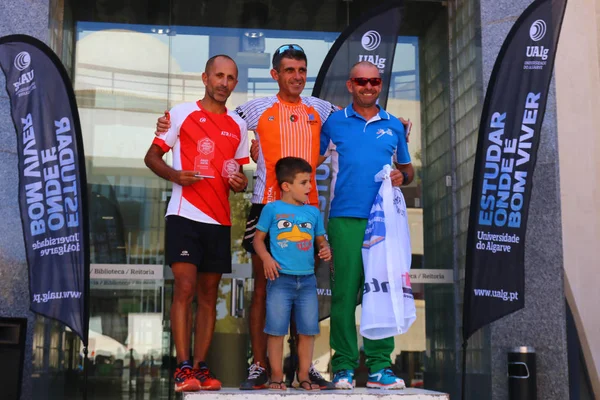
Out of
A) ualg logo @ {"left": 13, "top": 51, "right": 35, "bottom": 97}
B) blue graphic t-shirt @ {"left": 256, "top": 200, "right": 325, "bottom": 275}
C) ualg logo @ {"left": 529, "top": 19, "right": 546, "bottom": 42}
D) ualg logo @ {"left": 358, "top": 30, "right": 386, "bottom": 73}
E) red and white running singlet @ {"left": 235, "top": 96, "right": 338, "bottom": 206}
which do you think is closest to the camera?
blue graphic t-shirt @ {"left": 256, "top": 200, "right": 325, "bottom": 275}

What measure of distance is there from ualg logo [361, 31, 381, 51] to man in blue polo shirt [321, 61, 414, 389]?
2.17m

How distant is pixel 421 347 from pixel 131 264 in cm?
293

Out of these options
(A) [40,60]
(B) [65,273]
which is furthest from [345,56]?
(B) [65,273]

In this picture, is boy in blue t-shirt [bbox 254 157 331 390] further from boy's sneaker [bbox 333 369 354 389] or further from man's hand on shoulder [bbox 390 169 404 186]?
man's hand on shoulder [bbox 390 169 404 186]

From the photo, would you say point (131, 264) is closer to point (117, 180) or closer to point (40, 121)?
point (117, 180)

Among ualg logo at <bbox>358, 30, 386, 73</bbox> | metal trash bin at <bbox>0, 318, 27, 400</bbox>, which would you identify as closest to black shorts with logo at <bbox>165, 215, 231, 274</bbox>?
metal trash bin at <bbox>0, 318, 27, 400</bbox>

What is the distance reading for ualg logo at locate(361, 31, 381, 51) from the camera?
707cm

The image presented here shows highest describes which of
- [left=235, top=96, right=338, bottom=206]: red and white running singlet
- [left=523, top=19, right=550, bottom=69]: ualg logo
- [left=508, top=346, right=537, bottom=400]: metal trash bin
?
[left=523, top=19, right=550, bottom=69]: ualg logo

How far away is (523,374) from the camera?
716 cm

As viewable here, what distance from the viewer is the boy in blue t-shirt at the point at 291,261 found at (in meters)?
4.42

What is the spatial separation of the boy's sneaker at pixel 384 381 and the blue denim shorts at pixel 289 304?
0.44m

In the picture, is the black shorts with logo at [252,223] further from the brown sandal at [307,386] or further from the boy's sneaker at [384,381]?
the boy's sneaker at [384,381]

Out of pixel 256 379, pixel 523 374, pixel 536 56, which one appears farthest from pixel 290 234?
pixel 523 374

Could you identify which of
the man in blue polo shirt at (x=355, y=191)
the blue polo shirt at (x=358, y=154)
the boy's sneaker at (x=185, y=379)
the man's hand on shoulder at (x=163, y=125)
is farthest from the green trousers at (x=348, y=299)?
the man's hand on shoulder at (x=163, y=125)
